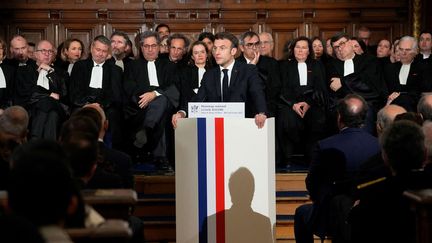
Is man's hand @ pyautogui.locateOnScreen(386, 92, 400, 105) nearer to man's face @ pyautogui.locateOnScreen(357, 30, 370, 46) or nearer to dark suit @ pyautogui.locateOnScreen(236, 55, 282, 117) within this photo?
dark suit @ pyautogui.locateOnScreen(236, 55, 282, 117)

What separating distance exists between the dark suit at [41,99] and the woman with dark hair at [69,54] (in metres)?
0.38

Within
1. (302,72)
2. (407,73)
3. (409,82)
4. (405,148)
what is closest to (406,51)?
(407,73)

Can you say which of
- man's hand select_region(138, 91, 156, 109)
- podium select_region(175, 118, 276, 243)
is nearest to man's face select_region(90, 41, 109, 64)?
man's hand select_region(138, 91, 156, 109)

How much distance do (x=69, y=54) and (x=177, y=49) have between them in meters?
1.29

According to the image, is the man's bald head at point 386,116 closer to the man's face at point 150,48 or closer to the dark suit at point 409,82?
the dark suit at point 409,82

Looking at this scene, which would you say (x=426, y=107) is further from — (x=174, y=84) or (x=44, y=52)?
(x=44, y=52)

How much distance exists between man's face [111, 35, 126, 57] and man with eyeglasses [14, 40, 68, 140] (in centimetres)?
69

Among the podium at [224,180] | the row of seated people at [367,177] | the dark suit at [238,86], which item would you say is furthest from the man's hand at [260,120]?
the dark suit at [238,86]

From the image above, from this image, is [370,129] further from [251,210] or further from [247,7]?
[247,7]

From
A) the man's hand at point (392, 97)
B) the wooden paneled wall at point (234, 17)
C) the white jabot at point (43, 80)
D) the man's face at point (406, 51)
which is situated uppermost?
A: the wooden paneled wall at point (234, 17)

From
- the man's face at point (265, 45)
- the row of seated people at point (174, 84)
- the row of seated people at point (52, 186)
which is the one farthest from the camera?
the man's face at point (265, 45)

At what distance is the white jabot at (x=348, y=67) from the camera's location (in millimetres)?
8867

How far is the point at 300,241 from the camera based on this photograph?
18.5 ft

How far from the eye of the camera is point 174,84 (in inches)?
335
